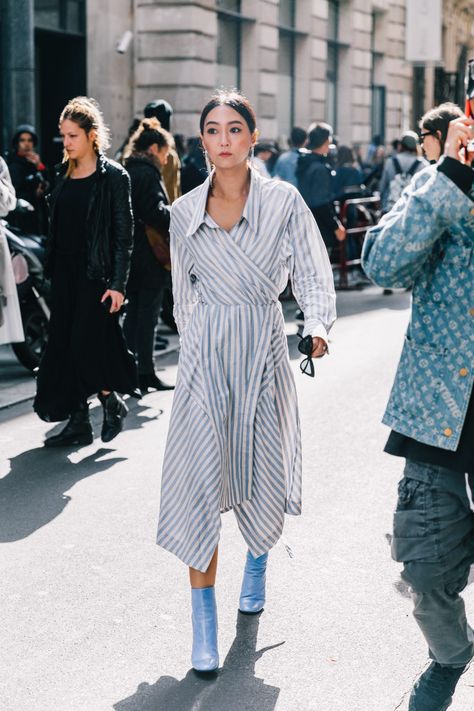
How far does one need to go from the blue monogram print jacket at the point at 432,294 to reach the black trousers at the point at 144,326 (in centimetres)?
557

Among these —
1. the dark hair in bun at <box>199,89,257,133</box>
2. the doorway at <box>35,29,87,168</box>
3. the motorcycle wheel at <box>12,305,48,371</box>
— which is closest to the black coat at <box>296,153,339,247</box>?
the motorcycle wheel at <box>12,305,48,371</box>

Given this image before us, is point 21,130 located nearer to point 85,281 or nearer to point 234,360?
point 85,281

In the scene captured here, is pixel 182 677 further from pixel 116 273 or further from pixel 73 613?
pixel 116 273

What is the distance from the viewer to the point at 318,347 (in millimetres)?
3895

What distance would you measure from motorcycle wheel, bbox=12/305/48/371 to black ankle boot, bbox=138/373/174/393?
0.97 m

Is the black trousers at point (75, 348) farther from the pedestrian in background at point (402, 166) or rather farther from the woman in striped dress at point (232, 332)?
the pedestrian in background at point (402, 166)

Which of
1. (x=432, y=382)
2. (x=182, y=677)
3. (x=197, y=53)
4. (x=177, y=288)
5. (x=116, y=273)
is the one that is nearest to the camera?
(x=432, y=382)

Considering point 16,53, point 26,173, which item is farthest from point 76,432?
point 26,173

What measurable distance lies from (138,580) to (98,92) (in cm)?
1506

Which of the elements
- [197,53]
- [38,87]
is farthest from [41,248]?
[197,53]

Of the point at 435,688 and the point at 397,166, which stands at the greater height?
the point at 397,166

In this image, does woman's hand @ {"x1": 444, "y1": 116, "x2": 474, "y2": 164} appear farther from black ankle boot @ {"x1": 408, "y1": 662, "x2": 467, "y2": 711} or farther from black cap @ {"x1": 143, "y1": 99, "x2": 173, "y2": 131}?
black cap @ {"x1": 143, "y1": 99, "x2": 173, "y2": 131}

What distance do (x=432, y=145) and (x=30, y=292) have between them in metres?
3.30

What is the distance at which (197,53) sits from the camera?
20.2 m
